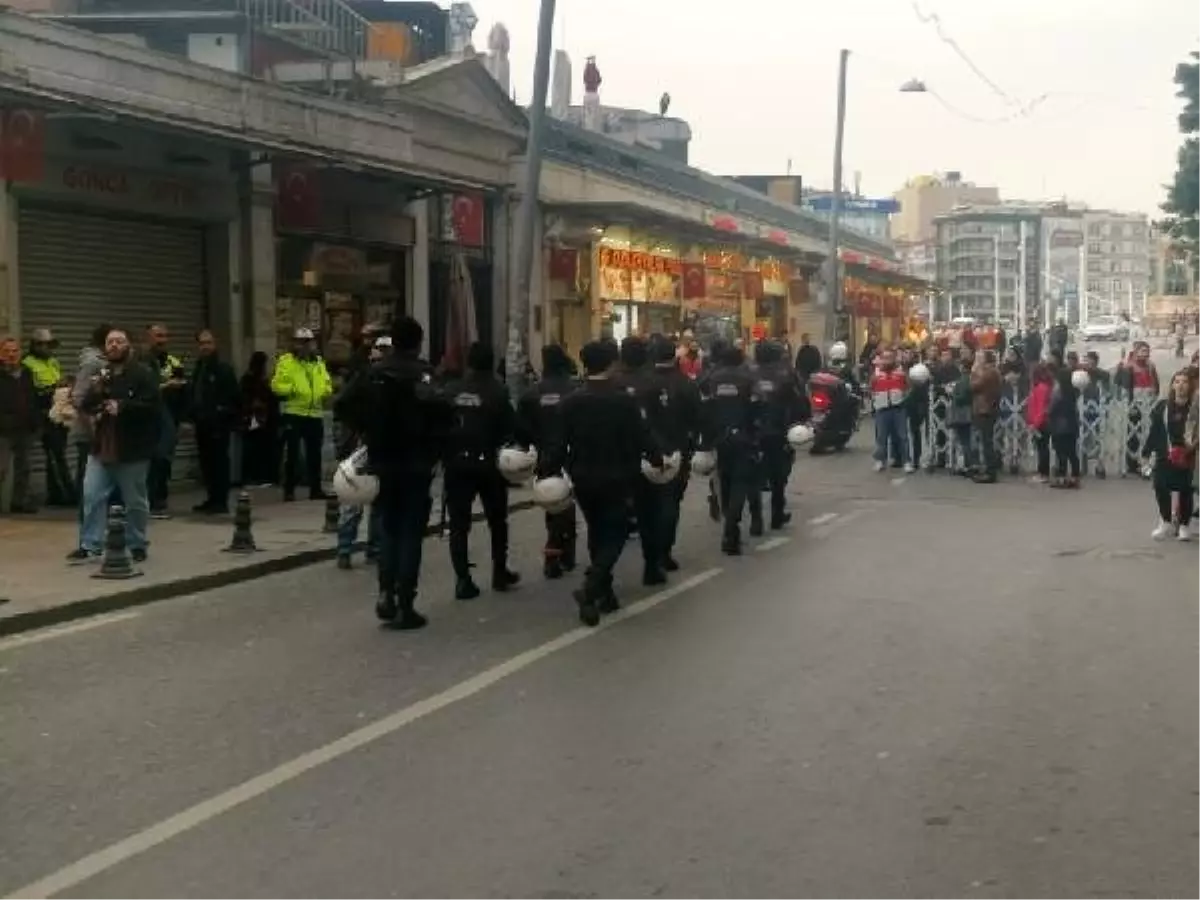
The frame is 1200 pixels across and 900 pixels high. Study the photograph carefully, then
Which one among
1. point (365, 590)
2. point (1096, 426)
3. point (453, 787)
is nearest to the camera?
point (453, 787)

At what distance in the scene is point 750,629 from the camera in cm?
1027

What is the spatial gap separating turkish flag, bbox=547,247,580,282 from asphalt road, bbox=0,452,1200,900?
17479mm

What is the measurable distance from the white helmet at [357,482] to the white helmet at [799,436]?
17.3 feet

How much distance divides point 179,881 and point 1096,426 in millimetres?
19215

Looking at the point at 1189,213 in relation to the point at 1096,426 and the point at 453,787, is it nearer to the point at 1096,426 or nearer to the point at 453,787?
the point at 1096,426

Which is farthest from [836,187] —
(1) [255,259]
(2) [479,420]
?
(2) [479,420]

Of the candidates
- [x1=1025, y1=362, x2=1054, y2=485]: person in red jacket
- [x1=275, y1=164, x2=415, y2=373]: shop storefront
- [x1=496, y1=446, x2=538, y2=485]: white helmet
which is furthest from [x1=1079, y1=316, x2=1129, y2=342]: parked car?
[x1=496, y1=446, x2=538, y2=485]: white helmet

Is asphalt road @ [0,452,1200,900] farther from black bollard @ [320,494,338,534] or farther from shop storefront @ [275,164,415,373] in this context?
shop storefront @ [275,164,415,373]

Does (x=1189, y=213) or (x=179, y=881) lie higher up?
(x=1189, y=213)

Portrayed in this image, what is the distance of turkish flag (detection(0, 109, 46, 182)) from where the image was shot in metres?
15.9

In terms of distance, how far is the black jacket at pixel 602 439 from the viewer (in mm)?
10281

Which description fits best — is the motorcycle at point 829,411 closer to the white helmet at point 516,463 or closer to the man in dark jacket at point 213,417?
the man in dark jacket at point 213,417

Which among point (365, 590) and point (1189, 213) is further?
point (1189, 213)

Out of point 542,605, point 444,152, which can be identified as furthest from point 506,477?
point 444,152
